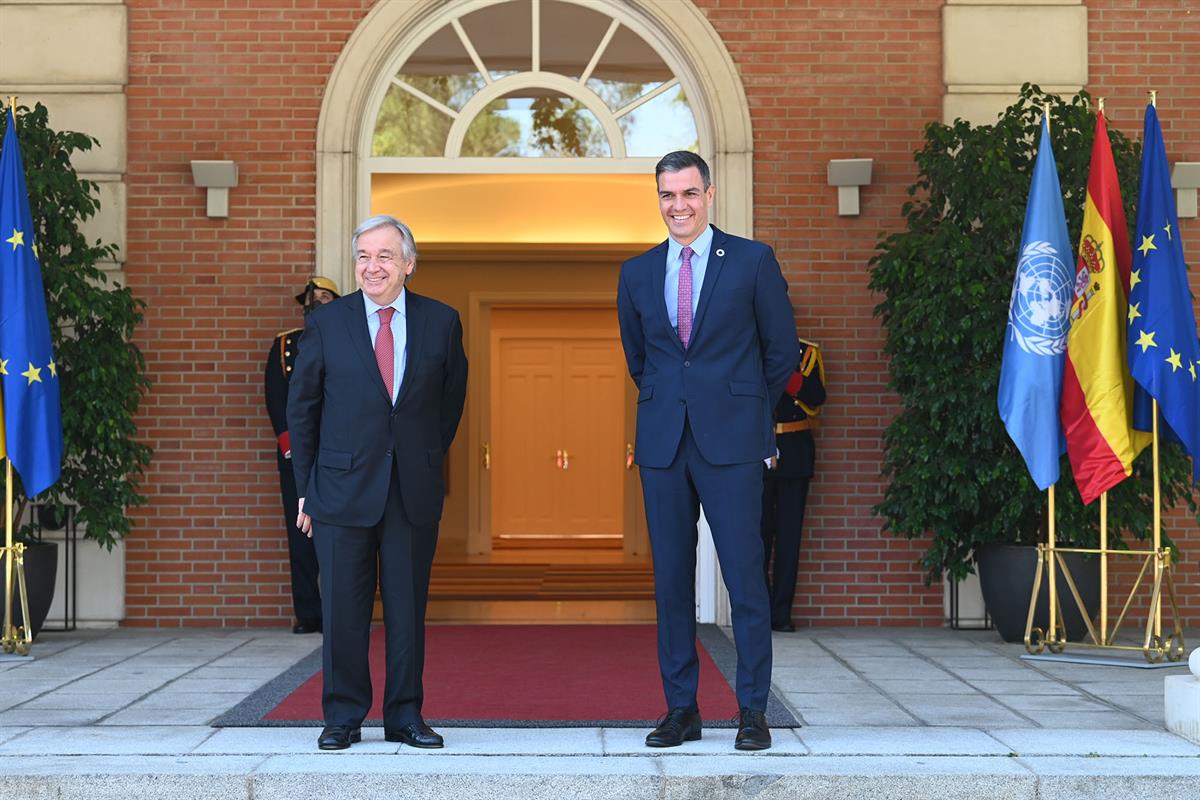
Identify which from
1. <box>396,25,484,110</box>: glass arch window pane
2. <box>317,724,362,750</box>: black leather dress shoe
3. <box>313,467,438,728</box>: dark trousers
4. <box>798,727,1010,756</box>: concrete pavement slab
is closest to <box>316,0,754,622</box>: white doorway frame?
<box>396,25,484,110</box>: glass arch window pane

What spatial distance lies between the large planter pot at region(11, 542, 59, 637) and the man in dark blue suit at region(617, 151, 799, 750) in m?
3.49

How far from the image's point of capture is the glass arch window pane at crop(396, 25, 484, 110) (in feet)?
24.5

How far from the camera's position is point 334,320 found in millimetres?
4027

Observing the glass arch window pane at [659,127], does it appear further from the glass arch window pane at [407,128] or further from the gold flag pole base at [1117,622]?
the gold flag pole base at [1117,622]

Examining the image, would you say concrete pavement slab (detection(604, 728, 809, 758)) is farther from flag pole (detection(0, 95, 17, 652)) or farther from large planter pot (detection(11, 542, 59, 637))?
large planter pot (detection(11, 542, 59, 637))

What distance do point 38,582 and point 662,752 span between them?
12.1 feet

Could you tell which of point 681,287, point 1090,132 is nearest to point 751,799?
point 681,287

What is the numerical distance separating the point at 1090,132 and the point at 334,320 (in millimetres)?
3957

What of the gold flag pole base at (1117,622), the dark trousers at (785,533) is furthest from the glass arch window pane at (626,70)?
the gold flag pole base at (1117,622)

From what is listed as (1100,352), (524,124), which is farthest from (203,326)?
(1100,352)

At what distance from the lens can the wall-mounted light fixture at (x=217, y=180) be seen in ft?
23.3

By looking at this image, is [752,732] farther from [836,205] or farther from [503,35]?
[503,35]

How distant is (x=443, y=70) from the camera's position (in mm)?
7492

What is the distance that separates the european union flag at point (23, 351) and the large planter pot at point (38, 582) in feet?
1.50
